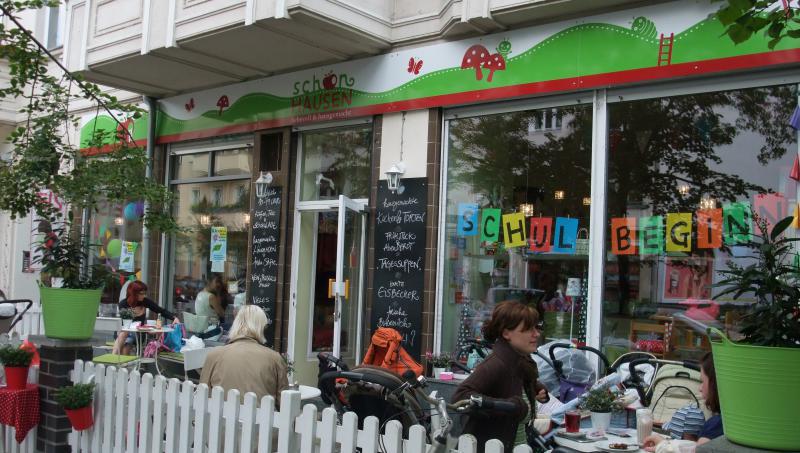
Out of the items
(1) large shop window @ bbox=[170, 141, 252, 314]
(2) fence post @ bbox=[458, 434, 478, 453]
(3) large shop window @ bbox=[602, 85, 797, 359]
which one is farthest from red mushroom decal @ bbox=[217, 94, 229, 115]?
(2) fence post @ bbox=[458, 434, 478, 453]

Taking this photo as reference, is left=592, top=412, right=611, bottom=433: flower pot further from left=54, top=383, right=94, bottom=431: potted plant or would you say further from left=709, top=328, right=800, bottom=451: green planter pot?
left=54, top=383, right=94, bottom=431: potted plant

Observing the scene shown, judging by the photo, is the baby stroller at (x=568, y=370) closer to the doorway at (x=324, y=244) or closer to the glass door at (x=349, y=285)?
the glass door at (x=349, y=285)

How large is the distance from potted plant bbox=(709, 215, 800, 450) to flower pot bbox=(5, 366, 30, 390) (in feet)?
17.0

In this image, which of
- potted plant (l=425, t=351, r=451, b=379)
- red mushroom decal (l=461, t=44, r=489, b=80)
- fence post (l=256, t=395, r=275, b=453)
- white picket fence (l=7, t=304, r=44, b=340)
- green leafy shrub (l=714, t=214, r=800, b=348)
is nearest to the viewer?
green leafy shrub (l=714, t=214, r=800, b=348)

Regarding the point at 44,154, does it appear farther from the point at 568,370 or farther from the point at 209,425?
the point at 568,370

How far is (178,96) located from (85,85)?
5.24 metres

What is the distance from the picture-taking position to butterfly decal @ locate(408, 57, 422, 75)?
28.7ft

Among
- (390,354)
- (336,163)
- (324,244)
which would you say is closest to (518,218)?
(390,354)

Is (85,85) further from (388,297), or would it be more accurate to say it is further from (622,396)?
(622,396)

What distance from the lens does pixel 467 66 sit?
8320 mm

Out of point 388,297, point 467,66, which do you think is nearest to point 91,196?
point 388,297

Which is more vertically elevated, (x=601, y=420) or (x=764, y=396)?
(x=764, y=396)

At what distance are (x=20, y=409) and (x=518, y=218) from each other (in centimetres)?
503

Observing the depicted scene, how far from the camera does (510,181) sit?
27.1 feet
